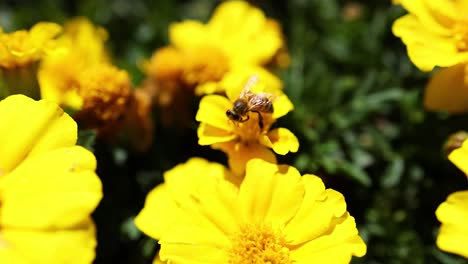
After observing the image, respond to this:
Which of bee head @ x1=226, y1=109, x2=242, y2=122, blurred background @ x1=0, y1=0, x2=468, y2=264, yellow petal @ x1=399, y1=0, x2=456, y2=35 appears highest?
yellow petal @ x1=399, y1=0, x2=456, y2=35

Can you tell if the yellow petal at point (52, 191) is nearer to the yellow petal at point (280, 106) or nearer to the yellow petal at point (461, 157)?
the yellow petal at point (280, 106)

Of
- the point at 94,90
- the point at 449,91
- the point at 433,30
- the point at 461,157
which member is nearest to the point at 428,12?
the point at 433,30

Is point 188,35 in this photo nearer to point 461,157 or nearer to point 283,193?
point 283,193

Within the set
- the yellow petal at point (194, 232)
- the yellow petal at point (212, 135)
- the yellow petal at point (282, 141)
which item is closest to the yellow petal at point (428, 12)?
the yellow petal at point (282, 141)

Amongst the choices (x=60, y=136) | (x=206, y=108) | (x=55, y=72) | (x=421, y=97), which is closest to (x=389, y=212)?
(x=421, y=97)

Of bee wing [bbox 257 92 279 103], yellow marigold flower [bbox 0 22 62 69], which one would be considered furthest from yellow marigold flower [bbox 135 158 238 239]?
yellow marigold flower [bbox 0 22 62 69]

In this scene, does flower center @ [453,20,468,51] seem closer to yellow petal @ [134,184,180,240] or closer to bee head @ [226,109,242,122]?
bee head @ [226,109,242,122]

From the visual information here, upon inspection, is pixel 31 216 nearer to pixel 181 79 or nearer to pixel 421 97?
pixel 181 79

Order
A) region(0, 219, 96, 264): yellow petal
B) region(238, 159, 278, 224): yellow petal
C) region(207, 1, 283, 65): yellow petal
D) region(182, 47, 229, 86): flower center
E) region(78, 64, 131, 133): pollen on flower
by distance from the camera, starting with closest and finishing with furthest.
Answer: region(0, 219, 96, 264): yellow petal < region(238, 159, 278, 224): yellow petal < region(78, 64, 131, 133): pollen on flower < region(182, 47, 229, 86): flower center < region(207, 1, 283, 65): yellow petal
